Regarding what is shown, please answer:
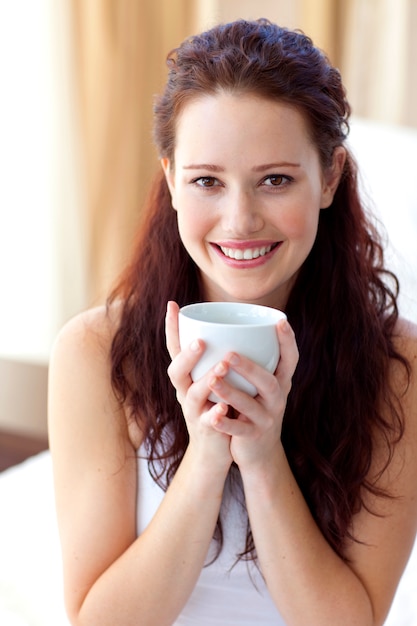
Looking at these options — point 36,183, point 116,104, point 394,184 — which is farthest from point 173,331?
point 116,104

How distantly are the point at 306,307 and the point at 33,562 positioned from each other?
2.13 ft

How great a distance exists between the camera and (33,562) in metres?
1.51

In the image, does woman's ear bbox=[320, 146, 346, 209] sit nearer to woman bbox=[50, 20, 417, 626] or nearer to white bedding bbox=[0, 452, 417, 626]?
woman bbox=[50, 20, 417, 626]

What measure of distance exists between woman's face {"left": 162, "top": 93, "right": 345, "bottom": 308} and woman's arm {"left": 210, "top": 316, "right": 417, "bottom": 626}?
233mm

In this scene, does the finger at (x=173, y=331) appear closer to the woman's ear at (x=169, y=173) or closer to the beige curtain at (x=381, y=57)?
the woman's ear at (x=169, y=173)

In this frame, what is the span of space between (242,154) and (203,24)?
167 centimetres

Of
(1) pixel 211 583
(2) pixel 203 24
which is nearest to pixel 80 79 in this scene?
(2) pixel 203 24

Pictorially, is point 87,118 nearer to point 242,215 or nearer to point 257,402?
point 242,215

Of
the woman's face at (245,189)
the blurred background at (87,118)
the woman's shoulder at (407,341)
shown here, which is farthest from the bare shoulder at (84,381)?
the blurred background at (87,118)

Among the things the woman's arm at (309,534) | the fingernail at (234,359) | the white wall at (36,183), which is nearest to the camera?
the fingernail at (234,359)

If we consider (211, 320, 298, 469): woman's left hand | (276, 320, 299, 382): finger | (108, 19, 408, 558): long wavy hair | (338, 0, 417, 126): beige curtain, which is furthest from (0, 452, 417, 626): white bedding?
(338, 0, 417, 126): beige curtain

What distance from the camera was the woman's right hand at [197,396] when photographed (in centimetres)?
94

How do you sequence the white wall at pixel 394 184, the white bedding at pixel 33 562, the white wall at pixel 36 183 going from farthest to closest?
the white wall at pixel 36 183
the white wall at pixel 394 184
the white bedding at pixel 33 562

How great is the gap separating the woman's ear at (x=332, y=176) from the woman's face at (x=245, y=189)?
54 millimetres
